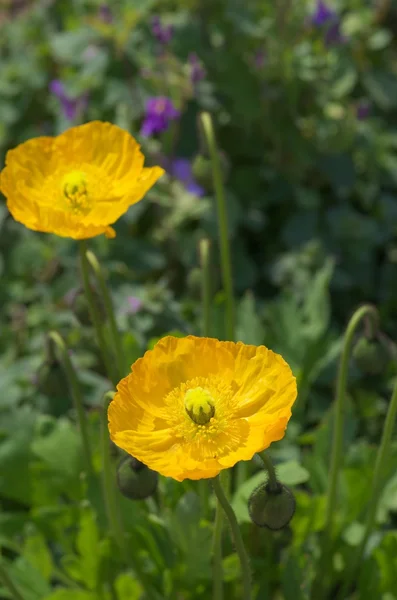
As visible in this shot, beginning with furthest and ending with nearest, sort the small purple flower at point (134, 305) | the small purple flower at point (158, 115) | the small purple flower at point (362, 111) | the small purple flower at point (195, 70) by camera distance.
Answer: the small purple flower at point (362, 111), the small purple flower at point (195, 70), the small purple flower at point (158, 115), the small purple flower at point (134, 305)

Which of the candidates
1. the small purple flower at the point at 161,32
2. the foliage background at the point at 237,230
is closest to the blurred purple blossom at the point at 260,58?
the foliage background at the point at 237,230

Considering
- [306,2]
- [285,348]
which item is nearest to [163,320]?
[285,348]

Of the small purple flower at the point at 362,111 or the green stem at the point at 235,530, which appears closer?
the green stem at the point at 235,530

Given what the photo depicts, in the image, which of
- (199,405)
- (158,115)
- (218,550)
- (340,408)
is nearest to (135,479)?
(218,550)

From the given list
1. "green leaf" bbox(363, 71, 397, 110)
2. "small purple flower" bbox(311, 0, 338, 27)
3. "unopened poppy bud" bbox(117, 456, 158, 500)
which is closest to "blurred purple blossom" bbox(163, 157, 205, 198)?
"small purple flower" bbox(311, 0, 338, 27)

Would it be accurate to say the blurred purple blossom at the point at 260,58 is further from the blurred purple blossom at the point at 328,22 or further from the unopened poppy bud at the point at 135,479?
the unopened poppy bud at the point at 135,479

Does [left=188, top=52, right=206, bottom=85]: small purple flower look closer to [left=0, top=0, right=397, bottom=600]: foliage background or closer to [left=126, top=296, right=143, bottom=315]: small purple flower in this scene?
[left=0, top=0, right=397, bottom=600]: foliage background
